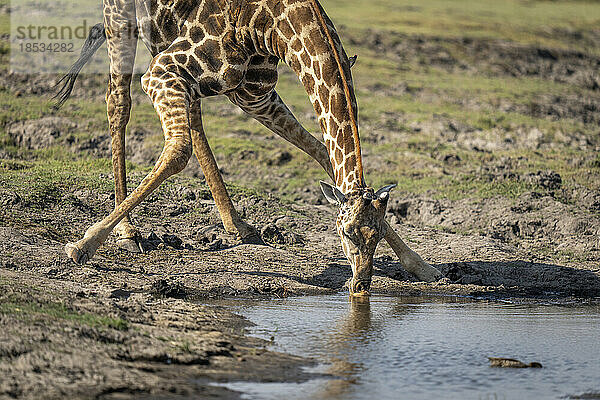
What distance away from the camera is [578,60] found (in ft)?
77.2

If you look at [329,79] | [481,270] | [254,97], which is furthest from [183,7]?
[481,270]

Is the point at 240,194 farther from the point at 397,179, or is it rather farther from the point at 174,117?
the point at 174,117

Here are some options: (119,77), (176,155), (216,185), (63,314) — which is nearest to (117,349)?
(63,314)

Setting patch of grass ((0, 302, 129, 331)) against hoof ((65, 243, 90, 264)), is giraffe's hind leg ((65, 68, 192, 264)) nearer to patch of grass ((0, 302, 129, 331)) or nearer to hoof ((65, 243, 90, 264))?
hoof ((65, 243, 90, 264))

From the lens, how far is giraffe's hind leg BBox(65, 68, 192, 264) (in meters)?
6.73

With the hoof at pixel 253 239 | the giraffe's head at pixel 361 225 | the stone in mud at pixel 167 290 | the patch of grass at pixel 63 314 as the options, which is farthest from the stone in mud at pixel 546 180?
the patch of grass at pixel 63 314

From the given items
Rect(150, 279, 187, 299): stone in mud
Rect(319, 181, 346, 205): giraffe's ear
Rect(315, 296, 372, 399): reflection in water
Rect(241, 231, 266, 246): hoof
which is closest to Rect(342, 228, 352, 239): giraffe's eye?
Rect(319, 181, 346, 205): giraffe's ear

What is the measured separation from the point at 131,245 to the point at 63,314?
3.16 meters

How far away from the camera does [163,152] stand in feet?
22.9

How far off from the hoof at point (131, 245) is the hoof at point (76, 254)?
49.5 inches

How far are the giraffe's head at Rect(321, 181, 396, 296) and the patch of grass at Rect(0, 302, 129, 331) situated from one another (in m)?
1.97

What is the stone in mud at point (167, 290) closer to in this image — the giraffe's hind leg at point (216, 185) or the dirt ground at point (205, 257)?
the dirt ground at point (205, 257)

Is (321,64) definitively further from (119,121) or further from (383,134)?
(383,134)

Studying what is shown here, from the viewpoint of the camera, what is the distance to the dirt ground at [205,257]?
4199mm
